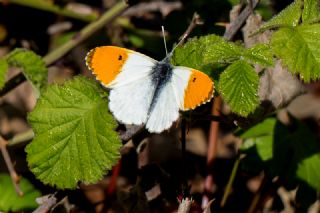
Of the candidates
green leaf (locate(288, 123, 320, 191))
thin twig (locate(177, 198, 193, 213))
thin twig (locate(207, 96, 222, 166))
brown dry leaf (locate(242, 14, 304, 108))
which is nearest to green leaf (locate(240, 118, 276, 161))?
green leaf (locate(288, 123, 320, 191))

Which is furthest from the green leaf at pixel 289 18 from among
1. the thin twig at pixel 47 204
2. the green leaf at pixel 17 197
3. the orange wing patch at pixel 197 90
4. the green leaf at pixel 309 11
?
the green leaf at pixel 17 197

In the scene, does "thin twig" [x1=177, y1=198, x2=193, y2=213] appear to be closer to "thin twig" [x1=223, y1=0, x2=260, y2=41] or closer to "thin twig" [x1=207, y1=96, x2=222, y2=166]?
"thin twig" [x1=223, y1=0, x2=260, y2=41]

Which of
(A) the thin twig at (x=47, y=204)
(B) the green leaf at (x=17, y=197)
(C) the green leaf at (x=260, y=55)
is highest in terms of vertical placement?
(C) the green leaf at (x=260, y=55)

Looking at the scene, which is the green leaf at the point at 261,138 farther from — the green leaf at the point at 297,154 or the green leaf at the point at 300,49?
the green leaf at the point at 300,49

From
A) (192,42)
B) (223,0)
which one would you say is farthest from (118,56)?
(223,0)

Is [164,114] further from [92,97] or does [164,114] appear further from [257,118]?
[257,118]

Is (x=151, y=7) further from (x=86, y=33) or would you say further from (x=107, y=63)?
(x=107, y=63)
